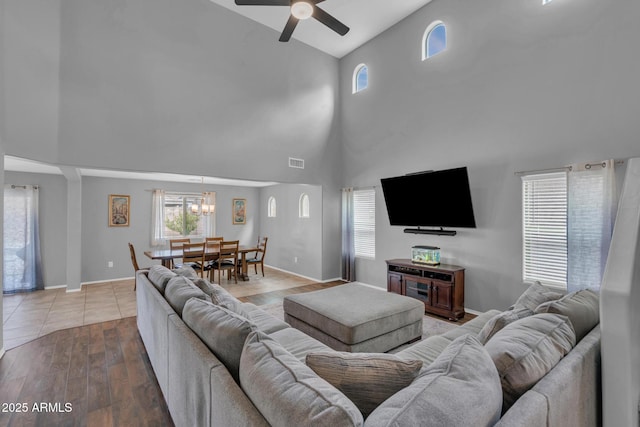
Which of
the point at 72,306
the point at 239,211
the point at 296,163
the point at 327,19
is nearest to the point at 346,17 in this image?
the point at 327,19

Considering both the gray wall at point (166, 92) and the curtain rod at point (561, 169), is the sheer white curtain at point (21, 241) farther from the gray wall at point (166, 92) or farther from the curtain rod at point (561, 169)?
the curtain rod at point (561, 169)

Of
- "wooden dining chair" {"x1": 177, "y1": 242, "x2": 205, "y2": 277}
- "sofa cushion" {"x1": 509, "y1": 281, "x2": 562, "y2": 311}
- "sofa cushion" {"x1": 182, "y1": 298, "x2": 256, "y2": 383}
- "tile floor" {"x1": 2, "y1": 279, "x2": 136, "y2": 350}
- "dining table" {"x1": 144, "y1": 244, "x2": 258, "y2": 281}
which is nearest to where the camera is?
"sofa cushion" {"x1": 182, "y1": 298, "x2": 256, "y2": 383}

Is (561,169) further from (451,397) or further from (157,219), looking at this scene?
(157,219)

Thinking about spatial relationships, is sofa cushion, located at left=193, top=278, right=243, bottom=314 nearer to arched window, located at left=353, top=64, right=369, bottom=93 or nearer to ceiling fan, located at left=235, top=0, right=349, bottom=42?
ceiling fan, located at left=235, top=0, right=349, bottom=42

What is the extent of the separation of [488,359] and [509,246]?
336cm

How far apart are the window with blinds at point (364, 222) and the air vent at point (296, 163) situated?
4.27 ft

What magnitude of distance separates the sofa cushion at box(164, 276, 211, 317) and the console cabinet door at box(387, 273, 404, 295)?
3.23m

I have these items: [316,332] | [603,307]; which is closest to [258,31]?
[316,332]

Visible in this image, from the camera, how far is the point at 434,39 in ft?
16.2

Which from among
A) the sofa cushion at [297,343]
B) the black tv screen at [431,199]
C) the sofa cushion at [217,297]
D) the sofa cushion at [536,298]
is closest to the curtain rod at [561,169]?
the black tv screen at [431,199]

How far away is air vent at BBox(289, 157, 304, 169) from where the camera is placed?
585 centimetres

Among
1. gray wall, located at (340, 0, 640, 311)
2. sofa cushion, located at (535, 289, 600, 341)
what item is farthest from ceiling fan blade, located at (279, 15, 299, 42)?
sofa cushion, located at (535, 289, 600, 341)

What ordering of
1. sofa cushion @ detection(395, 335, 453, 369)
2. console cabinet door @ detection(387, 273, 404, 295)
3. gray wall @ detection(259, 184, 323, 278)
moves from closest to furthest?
sofa cushion @ detection(395, 335, 453, 369) → console cabinet door @ detection(387, 273, 404, 295) → gray wall @ detection(259, 184, 323, 278)

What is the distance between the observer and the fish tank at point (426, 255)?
4453 mm
